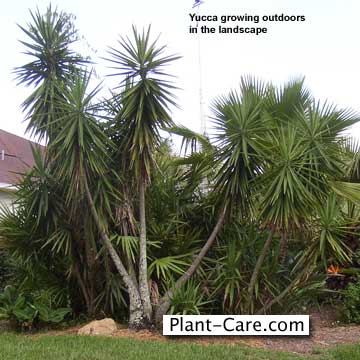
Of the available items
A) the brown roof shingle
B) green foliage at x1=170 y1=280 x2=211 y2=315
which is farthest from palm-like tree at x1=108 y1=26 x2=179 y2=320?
the brown roof shingle

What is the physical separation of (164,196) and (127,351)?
9.49ft

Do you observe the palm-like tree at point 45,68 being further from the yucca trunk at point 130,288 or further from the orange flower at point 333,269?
the orange flower at point 333,269

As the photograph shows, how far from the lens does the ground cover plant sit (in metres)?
6.74

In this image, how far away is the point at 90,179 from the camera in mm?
6934

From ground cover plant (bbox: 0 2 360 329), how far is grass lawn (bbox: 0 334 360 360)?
37.0 inches

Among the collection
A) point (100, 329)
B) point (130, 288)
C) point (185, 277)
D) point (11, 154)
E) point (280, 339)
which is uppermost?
→ point (11, 154)

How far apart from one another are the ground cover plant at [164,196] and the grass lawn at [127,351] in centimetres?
94

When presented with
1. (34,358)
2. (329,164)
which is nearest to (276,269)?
(329,164)

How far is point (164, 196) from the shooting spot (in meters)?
7.98

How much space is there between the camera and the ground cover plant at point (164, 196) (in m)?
6.74

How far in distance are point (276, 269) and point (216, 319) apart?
4.79ft

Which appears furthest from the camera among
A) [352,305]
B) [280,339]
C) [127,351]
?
Answer: [352,305]

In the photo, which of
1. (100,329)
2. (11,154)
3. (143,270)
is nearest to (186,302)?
(143,270)

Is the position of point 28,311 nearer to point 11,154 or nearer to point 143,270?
point 143,270
